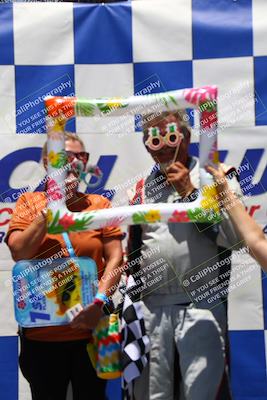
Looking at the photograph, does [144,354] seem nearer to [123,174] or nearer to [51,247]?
[51,247]

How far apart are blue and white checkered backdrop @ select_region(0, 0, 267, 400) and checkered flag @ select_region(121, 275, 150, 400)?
0.85 metres

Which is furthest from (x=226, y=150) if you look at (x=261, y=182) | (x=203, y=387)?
(x=203, y=387)

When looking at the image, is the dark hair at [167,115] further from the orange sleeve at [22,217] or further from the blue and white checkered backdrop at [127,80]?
the blue and white checkered backdrop at [127,80]

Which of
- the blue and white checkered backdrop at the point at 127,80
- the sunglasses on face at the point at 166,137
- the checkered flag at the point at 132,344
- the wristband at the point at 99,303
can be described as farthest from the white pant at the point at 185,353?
the blue and white checkered backdrop at the point at 127,80

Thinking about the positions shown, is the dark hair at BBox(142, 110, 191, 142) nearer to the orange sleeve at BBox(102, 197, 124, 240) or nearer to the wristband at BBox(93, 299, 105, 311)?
the orange sleeve at BBox(102, 197, 124, 240)

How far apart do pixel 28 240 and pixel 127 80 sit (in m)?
0.96

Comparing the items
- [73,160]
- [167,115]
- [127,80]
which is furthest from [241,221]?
[127,80]

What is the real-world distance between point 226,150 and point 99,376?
44.0 inches

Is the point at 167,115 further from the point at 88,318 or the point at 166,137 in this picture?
the point at 88,318

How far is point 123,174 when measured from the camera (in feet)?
8.61

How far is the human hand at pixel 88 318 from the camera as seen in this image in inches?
77.4

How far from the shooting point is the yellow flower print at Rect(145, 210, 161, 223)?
175cm

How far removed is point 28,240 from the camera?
6.41 ft

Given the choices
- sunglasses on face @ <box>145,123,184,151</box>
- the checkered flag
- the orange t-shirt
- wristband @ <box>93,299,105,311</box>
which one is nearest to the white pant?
the checkered flag
